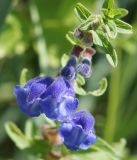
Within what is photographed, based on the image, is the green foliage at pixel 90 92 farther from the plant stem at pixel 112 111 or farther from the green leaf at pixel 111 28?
the plant stem at pixel 112 111

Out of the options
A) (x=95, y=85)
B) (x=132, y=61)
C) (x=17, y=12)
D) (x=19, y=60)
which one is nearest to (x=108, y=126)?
(x=95, y=85)

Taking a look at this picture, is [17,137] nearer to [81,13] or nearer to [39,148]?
[39,148]

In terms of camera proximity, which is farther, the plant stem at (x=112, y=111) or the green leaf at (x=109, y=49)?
the plant stem at (x=112, y=111)

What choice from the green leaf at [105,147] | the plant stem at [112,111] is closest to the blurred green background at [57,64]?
the plant stem at [112,111]

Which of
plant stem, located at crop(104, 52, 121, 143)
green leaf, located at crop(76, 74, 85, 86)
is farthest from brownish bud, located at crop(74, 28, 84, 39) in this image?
plant stem, located at crop(104, 52, 121, 143)

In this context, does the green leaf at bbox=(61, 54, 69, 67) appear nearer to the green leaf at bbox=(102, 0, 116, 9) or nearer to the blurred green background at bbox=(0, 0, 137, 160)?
the green leaf at bbox=(102, 0, 116, 9)

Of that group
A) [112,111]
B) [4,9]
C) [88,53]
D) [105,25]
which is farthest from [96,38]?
[112,111]

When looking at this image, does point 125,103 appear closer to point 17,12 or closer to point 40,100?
point 17,12
